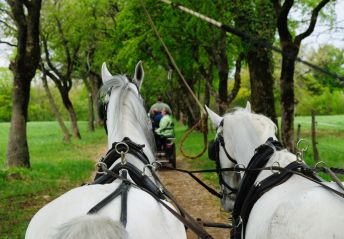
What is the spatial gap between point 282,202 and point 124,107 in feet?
5.48

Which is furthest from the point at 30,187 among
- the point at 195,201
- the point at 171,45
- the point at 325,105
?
the point at 325,105

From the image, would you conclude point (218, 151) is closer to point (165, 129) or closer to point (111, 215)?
point (111, 215)

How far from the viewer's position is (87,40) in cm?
3052

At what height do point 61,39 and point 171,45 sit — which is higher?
point 61,39

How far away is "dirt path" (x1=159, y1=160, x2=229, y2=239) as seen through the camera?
8041 mm

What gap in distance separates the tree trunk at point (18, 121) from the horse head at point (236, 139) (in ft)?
29.1

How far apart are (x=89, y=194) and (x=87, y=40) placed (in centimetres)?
2859

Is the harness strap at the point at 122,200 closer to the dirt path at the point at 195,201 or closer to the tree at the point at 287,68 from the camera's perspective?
the dirt path at the point at 195,201

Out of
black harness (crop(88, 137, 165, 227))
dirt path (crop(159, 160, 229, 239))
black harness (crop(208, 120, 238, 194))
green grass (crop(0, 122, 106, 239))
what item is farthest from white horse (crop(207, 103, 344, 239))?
green grass (crop(0, 122, 106, 239))

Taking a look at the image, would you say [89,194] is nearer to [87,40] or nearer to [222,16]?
[222,16]

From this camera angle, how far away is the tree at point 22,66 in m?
12.6

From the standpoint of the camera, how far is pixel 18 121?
12875 mm

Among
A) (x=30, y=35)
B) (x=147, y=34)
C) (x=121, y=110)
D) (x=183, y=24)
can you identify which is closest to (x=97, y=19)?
(x=147, y=34)

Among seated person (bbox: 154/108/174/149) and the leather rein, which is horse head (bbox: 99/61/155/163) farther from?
seated person (bbox: 154/108/174/149)
